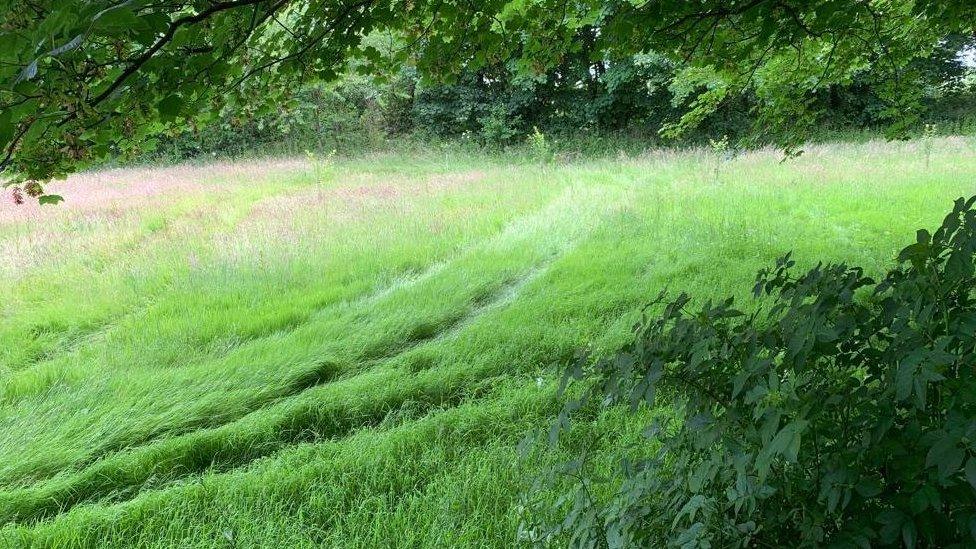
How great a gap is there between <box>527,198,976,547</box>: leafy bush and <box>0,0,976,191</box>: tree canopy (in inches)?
67.8

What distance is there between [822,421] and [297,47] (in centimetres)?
295

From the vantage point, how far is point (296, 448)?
Result: 9.90 ft

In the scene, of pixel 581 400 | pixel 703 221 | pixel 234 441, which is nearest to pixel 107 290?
pixel 234 441

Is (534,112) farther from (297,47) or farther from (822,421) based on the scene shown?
(822,421)

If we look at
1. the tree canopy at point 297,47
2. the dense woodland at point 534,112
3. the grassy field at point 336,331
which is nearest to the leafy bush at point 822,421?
the grassy field at point 336,331

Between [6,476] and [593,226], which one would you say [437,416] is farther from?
[593,226]

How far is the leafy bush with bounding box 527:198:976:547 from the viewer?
113 centimetres

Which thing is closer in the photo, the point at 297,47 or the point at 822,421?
the point at 822,421

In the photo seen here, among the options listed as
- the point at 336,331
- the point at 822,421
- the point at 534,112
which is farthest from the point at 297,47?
the point at 534,112

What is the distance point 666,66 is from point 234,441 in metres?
21.1

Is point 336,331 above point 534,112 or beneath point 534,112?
beneath

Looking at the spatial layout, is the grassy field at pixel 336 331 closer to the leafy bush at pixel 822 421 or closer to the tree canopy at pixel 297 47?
the leafy bush at pixel 822 421

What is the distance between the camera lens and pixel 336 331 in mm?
4512

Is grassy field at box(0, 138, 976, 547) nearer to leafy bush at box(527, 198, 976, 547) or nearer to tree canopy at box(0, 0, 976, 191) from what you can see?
leafy bush at box(527, 198, 976, 547)
